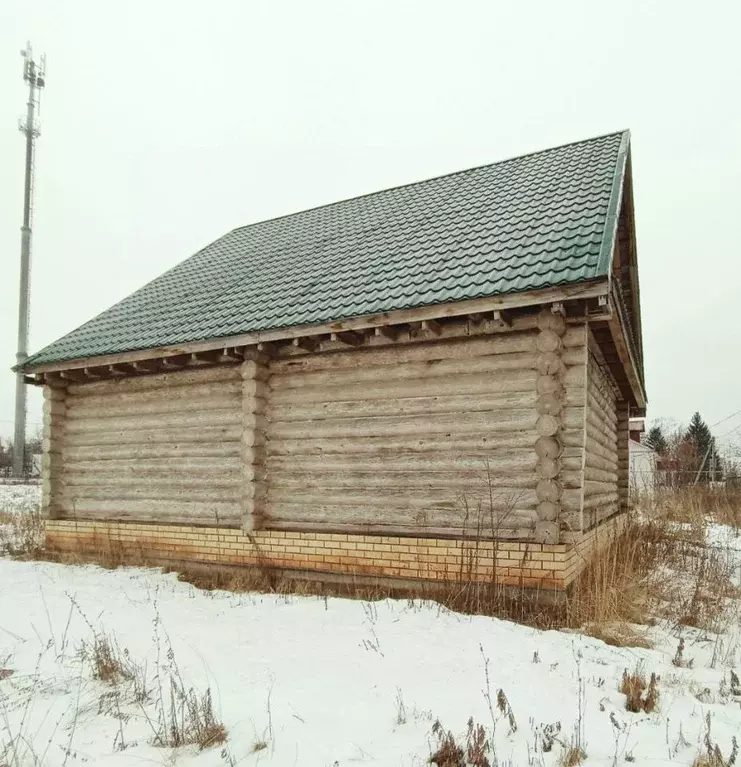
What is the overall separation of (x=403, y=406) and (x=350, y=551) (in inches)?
69.8

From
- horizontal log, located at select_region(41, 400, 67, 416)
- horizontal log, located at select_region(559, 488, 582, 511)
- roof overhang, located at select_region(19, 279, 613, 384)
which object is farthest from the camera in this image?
horizontal log, located at select_region(41, 400, 67, 416)

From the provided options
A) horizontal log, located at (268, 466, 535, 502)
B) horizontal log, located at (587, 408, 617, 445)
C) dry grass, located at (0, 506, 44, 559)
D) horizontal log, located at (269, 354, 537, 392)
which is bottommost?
dry grass, located at (0, 506, 44, 559)

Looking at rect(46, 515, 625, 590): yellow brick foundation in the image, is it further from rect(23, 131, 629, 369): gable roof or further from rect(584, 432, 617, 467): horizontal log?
rect(23, 131, 629, 369): gable roof

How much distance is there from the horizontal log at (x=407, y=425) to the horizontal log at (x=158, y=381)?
1096mm

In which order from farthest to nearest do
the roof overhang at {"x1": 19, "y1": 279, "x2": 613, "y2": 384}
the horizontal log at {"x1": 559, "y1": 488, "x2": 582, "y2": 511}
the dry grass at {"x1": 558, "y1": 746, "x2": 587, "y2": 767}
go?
the horizontal log at {"x1": 559, "y1": 488, "x2": 582, "y2": 511}, the roof overhang at {"x1": 19, "y1": 279, "x2": 613, "y2": 384}, the dry grass at {"x1": 558, "y1": 746, "x2": 587, "y2": 767}

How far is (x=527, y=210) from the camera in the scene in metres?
8.06

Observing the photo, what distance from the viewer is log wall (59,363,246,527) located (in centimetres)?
847

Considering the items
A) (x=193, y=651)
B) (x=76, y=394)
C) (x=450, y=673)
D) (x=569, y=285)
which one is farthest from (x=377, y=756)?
(x=76, y=394)

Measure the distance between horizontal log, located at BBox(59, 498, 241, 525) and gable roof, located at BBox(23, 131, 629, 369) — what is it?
2234 mm

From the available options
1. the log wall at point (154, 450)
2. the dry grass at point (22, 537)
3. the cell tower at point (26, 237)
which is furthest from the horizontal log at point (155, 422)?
the cell tower at point (26, 237)

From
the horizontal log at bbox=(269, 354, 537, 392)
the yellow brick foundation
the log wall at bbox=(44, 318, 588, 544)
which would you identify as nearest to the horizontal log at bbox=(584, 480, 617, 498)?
the log wall at bbox=(44, 318, 588, 544)

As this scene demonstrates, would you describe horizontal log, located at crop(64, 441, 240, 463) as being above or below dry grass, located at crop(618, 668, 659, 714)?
above

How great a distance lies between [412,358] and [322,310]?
47.3 inches

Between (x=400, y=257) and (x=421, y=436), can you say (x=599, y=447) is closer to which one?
(x=421, y=436)
